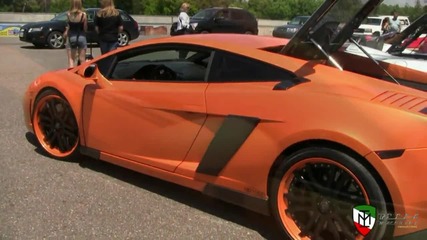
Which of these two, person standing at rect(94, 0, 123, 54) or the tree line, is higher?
person standing at rect(94, 0, 123, 54)

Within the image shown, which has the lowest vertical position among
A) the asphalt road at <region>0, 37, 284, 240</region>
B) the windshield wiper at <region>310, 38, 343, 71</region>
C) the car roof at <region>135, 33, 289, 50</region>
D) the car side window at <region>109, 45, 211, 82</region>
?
the asphalt road at <region>0, 37, 284, 240</region>

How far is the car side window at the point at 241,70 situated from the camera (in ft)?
10.3

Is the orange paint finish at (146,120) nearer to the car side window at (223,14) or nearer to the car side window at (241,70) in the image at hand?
the car side window at (241,70)

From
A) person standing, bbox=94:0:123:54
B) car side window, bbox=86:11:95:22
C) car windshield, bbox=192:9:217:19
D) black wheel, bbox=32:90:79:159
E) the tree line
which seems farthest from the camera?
the tree line


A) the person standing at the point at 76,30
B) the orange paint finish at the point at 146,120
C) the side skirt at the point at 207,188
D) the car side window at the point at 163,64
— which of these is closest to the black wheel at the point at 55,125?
the orange paint finish at the point at 146,120

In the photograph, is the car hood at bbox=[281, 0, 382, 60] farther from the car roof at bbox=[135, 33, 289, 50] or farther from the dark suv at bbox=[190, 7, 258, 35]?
the dark suv at bbox=[190, 7, 258, 35]

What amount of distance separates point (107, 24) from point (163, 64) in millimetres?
4742

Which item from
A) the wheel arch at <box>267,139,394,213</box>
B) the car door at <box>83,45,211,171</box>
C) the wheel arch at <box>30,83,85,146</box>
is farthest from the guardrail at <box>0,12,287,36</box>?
the wheel arch at <box>267,139,394,213</box>

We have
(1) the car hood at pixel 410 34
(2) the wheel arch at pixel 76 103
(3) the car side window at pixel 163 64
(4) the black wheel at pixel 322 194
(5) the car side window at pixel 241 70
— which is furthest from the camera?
(1) the car hood at pixel 410 34

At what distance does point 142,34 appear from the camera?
2861cm

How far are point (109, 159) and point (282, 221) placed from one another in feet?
5.54

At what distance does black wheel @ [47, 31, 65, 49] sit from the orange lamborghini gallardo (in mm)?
12500

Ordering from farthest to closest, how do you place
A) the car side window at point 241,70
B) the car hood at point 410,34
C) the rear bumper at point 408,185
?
the car hood at point 410,34
the car side window at point 241,70
the rear bumper at point 408,185

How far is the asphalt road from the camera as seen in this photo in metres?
3.21
